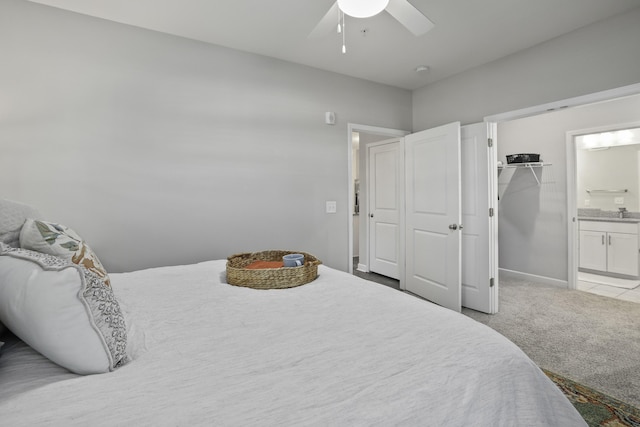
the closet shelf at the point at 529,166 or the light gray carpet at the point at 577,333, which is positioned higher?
the closet shelf at the point at 529,166

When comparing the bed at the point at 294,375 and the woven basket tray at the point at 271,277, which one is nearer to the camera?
the bed at the point at 294,375

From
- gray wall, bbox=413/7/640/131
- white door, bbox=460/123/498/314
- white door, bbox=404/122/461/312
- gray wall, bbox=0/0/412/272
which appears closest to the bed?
gray wall, bbox=0/0/412/272

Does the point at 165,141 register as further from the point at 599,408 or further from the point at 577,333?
the point at 577,333

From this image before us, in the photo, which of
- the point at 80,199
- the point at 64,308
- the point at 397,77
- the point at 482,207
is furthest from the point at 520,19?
the point at 80,199

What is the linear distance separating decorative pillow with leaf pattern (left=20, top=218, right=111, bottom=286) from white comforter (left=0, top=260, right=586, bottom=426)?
32 cm

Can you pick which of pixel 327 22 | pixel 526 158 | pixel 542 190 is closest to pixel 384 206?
pixel 526 158

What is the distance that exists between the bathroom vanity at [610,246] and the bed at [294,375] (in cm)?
493

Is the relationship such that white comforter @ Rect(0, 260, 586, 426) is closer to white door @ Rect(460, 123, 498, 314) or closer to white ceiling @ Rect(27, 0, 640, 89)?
white ceiling @ Rect(27, 0, 640, 89)

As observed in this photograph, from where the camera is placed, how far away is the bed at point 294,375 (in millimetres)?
647

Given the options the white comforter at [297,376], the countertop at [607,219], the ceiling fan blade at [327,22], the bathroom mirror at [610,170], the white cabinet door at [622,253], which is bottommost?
the white cabinet door at [622,253]

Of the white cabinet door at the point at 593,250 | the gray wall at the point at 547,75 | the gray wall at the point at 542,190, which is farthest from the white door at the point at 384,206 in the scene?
the white cabinet door at the point at 593,250

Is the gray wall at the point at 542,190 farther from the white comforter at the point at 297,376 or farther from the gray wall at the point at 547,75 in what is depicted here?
the white comforter at the point at 297,376

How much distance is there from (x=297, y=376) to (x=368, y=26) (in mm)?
2634

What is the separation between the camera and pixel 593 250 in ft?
15.5
